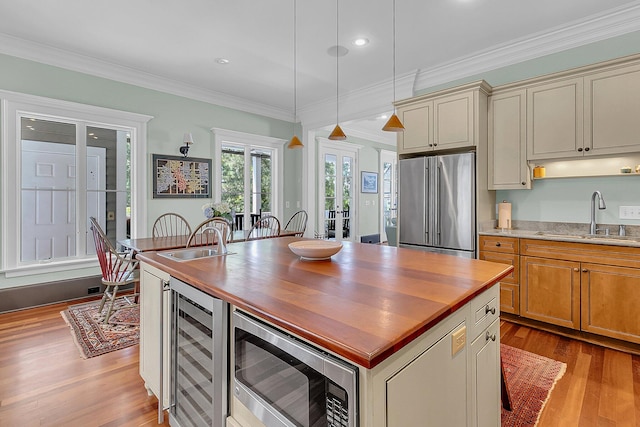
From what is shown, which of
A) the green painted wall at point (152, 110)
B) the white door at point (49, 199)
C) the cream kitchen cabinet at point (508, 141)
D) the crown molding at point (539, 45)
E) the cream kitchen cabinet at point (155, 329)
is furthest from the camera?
the white door at point (49, 199)

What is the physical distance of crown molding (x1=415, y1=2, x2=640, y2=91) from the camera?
287 cm

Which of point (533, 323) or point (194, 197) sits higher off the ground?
point (194, 197)

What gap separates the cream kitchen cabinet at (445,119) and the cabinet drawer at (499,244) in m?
1.00

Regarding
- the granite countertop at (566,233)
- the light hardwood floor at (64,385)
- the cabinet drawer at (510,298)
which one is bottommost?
the light hardwood floor at (64,385)

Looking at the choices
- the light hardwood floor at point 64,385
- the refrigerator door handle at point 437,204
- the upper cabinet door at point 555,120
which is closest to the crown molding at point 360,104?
the refrigerator door handle at point 437,204

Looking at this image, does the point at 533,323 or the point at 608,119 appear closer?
the point at 608,119

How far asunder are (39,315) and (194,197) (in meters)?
2.24

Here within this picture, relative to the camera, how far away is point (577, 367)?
2355 mm

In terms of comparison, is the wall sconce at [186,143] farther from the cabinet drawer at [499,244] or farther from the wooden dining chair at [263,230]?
the cabinet drawer at [499,244]

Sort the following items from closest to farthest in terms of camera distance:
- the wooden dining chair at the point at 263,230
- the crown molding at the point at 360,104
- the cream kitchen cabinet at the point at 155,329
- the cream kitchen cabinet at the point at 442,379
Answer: the cream kitchen cabinet at the point at 442,379
the cream kitchen cabinet at the point at 155,329
the wooden dining chair at the point at 263,230
the crown molding at the point at 360,104

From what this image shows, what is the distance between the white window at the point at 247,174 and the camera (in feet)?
17.1

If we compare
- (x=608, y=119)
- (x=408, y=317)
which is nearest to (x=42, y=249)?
(x=408, y=317)

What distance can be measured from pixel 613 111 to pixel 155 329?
12.8 ft

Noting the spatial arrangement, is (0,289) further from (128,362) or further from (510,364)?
(510,364)
